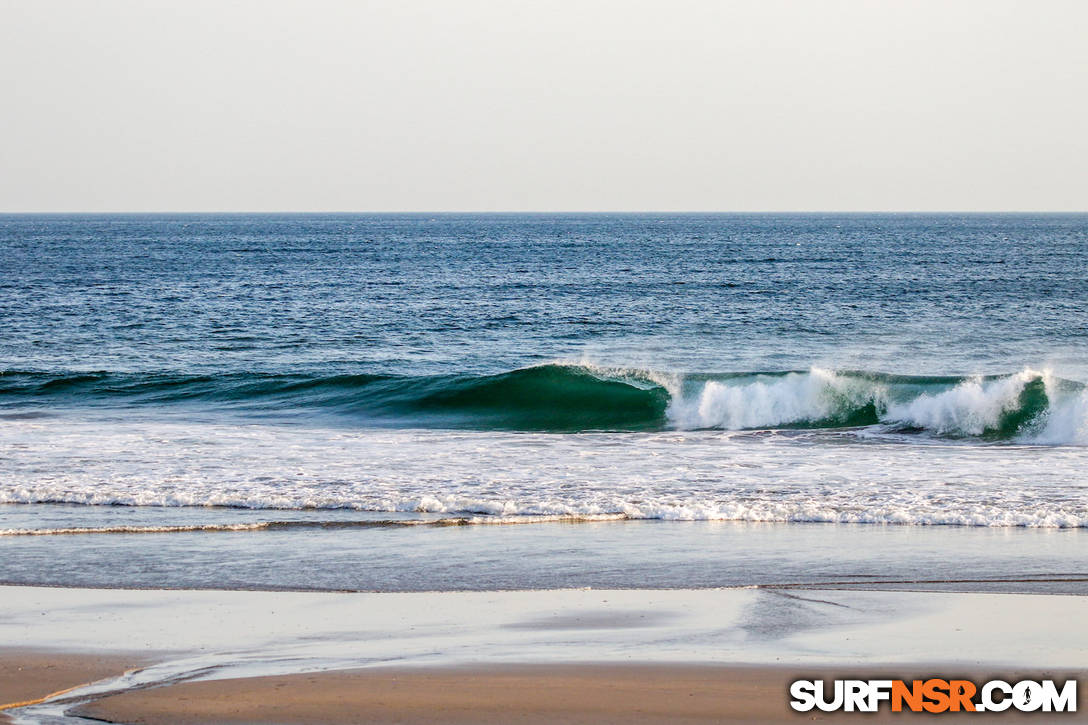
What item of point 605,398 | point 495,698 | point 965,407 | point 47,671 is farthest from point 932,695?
point 605,398

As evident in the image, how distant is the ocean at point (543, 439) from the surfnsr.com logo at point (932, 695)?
8.11 feet

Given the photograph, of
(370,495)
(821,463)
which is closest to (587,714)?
(370,495)

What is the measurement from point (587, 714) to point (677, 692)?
60 centimetres

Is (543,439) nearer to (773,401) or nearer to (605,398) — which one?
(605,398)

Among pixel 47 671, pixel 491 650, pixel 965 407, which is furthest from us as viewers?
pixel 965 407

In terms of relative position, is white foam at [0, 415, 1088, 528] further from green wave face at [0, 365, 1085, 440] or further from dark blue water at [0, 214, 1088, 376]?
dark blue water at [0, 214, 1088, 376]

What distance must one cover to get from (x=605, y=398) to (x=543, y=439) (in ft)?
19.0

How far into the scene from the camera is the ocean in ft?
33.8

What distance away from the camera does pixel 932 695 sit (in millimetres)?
6605

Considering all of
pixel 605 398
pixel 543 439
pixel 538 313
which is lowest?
pixel 605 398

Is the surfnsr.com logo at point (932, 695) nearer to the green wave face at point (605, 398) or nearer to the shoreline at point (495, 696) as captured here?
the shoreline at point (495, 696)

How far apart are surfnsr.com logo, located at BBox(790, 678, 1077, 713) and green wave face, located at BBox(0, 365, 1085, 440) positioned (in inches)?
570

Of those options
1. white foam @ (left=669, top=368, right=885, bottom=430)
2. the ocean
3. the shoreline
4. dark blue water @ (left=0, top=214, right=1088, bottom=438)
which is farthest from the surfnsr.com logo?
white foam @ (left=669, top=368, right=885, bottom=430)

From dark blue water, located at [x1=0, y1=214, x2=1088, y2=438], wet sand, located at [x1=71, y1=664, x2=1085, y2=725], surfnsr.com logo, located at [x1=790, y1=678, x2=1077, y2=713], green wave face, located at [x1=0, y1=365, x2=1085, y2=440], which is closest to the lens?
wet sand, located at [x1=71, y1=664, x2=1085, y2=725]
